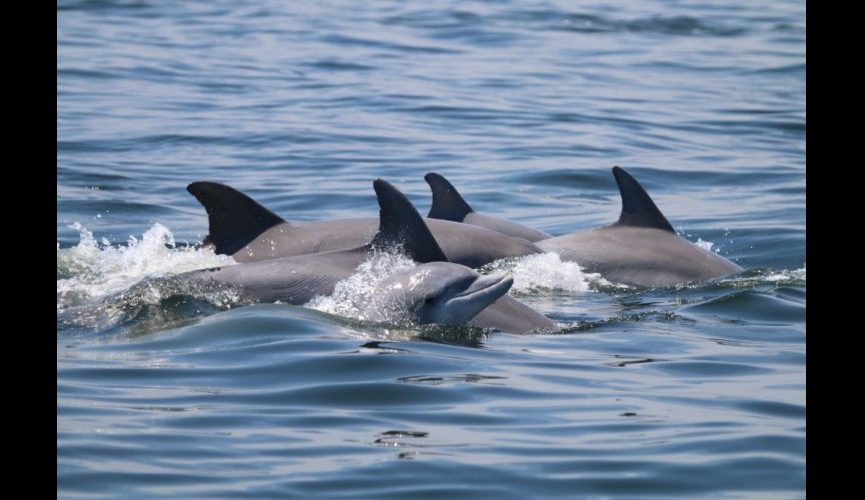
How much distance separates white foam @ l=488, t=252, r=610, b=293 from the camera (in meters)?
12.3

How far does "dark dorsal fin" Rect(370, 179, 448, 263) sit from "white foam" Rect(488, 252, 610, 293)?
78.8 inches

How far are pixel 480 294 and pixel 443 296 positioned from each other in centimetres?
26

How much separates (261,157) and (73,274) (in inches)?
346

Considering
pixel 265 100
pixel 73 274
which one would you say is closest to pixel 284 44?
pixel 265 100

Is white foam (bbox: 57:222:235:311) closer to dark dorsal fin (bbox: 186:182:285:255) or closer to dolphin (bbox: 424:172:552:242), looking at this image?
dark dorsal fin (bbox: 186:182:285:255)

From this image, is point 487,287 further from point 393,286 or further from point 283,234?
point 283,234

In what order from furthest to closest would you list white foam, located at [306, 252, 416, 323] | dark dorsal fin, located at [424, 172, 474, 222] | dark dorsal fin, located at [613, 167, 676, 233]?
dark dorsal fin, located at [424, 172, 474, 222] < dark dorsal fin, located at [613, 167, 676, 233] < white foam, located at [306, 252, 416, 323]

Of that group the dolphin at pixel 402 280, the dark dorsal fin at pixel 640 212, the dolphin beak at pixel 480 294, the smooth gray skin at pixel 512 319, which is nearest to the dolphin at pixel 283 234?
the dolphin at pixel 402 280

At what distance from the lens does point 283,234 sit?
39.3ft

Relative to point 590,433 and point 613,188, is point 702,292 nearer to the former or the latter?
point 590,433

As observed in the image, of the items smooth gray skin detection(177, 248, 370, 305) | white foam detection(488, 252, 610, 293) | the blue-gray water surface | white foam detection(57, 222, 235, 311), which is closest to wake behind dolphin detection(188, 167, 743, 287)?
white foam detection(488, 252, 610, 293)

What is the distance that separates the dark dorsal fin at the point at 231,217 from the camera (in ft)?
38.0

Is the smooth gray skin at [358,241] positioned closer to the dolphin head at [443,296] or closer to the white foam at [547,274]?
the white foam at [547,274]

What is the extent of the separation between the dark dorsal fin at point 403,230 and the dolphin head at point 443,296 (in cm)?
57
